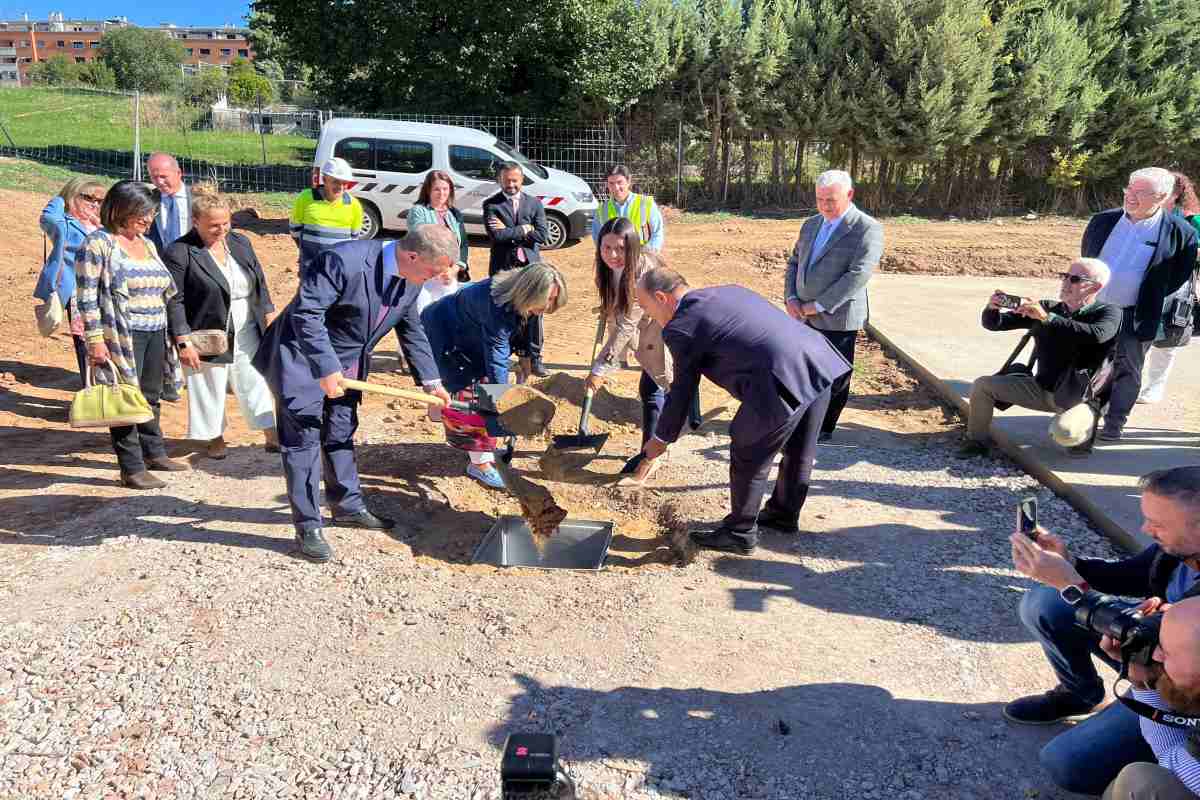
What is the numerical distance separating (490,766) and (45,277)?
5.25m

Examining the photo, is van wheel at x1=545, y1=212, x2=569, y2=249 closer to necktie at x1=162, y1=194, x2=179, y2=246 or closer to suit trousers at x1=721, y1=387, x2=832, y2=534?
necktie at x1=162, y1=194, x2=179, y2=246

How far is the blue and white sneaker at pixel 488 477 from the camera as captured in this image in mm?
5418

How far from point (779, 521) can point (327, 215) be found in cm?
387

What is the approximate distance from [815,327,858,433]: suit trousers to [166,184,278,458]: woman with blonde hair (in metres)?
3.56

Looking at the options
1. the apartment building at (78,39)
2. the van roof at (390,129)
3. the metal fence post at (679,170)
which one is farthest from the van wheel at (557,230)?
the apartment building at (78,39)

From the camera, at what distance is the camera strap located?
2322 mm

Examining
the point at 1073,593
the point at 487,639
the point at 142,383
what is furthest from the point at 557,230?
the point at 1073,593

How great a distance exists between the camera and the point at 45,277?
6.23 metres

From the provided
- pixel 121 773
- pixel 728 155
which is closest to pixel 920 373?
pixel 121 773

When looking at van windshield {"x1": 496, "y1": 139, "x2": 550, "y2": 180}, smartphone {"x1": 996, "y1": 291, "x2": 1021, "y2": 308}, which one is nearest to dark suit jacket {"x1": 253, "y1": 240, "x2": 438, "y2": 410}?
smartphone {"x1": 996, "y1": 291, "x2": 1021, "y2": 308}

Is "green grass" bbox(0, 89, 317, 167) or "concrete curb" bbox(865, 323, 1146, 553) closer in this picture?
"concrete curb" bbox(865, 323, 1146, 553)

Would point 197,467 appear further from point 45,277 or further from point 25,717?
point 25,717

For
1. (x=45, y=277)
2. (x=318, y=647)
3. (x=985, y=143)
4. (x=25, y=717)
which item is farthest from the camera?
(x=985, y=143)

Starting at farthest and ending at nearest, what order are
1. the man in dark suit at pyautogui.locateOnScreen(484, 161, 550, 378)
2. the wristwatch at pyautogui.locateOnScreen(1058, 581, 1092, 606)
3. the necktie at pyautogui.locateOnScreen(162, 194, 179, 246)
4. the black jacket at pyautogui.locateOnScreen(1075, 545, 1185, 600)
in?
the man in dark suit at pyautogui.locateOnScreen(484, 161, 550, 378)
the necktie at pyautogui.locateOnScreen(162, 194, 179, 246)
the black jacket at pyautogui.locateOnScreen(1075, 545, 1185, 600)
the wristwatch at pyautogui.locateOnScreen(1058, 581, 1092, 606)
